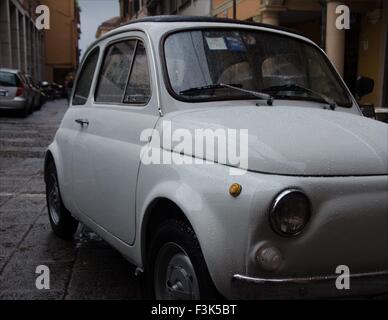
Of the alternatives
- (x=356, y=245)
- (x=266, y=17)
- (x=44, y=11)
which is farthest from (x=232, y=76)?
(x=266, y=17)

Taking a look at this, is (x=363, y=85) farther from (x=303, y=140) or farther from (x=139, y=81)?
(x=303, y=140)

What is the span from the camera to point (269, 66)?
147 inches

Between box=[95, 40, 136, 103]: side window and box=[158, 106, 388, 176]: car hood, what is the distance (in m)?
0.98

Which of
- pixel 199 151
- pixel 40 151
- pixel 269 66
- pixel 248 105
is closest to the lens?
pixel 199 151

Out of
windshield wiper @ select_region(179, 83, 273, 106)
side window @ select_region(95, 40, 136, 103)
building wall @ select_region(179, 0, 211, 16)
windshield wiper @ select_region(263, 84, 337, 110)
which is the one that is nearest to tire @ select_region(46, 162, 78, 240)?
side window @ select_region(95, 40, 136, 103)

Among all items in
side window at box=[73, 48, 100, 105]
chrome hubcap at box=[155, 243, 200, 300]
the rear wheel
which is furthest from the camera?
the rear wheel

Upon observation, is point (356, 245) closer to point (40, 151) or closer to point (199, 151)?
point (199, 151)

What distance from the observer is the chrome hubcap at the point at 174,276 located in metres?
2.75

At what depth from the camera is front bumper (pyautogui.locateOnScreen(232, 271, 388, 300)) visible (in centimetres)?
242

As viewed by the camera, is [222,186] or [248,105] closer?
[222,186]

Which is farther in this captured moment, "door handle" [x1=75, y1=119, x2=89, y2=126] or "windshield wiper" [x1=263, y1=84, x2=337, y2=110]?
"door handle" [x1=75, y1=119, x2=89, y2=126]

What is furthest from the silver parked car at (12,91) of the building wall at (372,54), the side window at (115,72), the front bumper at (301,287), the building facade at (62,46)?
the building facade at (62,46)

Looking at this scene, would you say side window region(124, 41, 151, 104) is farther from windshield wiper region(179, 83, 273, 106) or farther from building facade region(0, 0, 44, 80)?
building facade region(0, 0, 44, 80)
